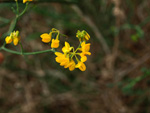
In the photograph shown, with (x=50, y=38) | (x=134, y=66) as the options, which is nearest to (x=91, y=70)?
(x=134, y=66)

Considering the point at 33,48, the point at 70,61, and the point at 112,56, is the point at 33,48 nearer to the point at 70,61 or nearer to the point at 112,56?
the point at 112,56

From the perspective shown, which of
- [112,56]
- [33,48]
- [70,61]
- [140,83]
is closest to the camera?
[70,61]

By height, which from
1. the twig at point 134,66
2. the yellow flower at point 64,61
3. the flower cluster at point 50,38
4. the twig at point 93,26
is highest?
the twig at point 93,26

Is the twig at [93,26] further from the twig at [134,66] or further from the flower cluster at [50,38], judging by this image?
the flower cluster at [50,38]

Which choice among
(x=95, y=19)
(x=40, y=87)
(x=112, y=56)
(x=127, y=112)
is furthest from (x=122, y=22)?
(x=40, y=87)

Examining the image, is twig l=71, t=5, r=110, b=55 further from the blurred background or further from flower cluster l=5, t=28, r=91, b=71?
flower cluster l=5, t=28, r=91, b=71

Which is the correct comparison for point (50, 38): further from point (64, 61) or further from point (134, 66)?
point (134, 66)

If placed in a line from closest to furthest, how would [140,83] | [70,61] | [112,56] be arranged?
[70,61]
[112,56]
[140,83]

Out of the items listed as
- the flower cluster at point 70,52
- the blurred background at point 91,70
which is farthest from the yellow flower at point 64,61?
the blurred background at point 91,70
